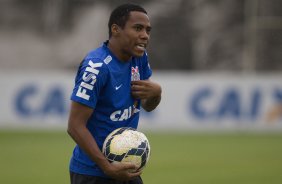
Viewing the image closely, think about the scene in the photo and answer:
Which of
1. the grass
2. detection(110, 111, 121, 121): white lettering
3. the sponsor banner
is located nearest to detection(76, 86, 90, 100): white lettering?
detection(110, 111, 121, 121): white lettering

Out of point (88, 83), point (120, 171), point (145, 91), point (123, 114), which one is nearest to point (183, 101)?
point (145, 91)

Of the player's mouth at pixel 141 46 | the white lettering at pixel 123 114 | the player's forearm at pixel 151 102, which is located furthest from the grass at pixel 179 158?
the player's mouth at pixel 141 46

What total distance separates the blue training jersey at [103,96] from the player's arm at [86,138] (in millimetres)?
75

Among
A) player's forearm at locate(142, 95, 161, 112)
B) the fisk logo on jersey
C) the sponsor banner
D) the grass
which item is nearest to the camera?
the fisk logo on jersey

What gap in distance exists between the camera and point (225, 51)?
24234 millimetres

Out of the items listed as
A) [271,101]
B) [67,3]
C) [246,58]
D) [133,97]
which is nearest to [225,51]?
[246,58]

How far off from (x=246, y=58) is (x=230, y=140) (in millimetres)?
5615

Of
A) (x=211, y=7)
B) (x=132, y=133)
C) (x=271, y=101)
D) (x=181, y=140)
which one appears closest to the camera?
(x=132, y=133)

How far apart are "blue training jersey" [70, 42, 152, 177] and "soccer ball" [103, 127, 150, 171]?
117 millimetres

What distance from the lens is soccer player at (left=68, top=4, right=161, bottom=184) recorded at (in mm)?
5473

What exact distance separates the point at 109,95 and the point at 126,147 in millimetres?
430

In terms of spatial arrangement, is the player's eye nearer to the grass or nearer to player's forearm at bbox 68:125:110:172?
player's forearm at bbox 68:125:110:172

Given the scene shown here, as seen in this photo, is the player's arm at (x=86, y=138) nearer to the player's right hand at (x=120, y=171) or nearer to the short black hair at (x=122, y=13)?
the player's right hand at (x=120, y=171)

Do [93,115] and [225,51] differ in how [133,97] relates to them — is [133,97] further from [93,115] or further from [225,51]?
[225,51]
